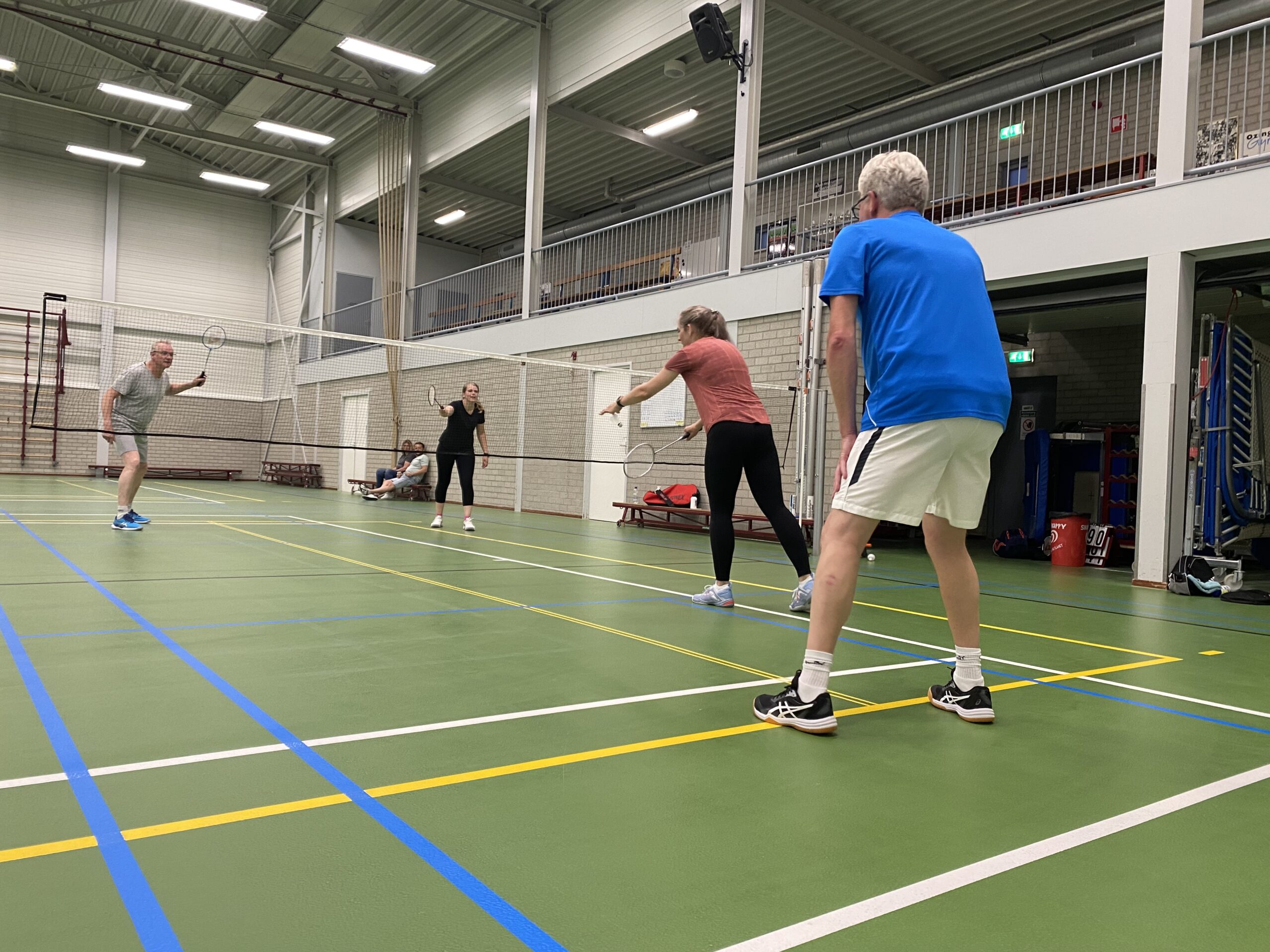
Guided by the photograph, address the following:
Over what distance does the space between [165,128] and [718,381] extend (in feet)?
65.2

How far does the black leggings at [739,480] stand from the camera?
4.93 meters

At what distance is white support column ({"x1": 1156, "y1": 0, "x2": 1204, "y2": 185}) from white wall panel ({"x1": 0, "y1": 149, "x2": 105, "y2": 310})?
24.8 m

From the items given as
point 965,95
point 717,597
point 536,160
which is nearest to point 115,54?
point 536,160

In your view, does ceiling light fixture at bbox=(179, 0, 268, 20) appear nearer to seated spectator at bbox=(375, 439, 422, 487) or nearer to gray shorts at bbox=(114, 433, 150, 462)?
seated spectator at bbox=(375, 439, 422, 487)

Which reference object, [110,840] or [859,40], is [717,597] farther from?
[859,40]

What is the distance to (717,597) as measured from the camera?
5.12 m

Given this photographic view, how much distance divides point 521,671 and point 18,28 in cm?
2226

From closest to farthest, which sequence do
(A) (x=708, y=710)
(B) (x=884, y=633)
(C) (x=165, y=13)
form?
(A) (x=708, y=710) < (B) (x=884, y=633) < (C) (x=165, y=13)

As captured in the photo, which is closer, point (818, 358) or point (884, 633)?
point (884, 633)

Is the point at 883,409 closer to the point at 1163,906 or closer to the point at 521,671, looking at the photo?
the point at 1163,906

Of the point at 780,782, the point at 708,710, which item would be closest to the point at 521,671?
the point at 708,710

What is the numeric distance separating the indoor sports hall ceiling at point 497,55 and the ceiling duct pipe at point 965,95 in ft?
1.06

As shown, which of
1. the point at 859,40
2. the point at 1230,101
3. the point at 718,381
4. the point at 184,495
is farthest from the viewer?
the point at 184,495

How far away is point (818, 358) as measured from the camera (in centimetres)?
872
